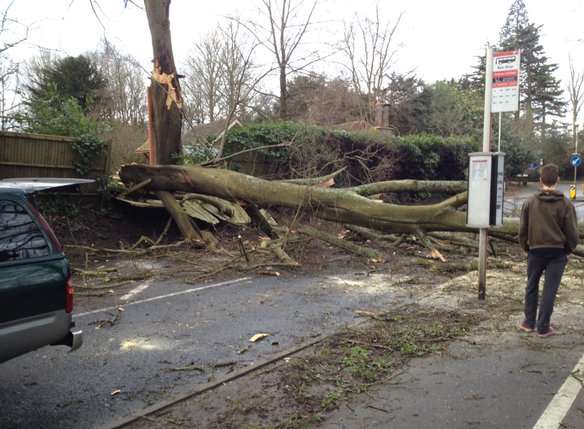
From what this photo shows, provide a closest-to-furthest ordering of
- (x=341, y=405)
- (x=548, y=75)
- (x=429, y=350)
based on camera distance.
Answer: (x=341, y=405)
(x=429, y=350)
(x=548, y=75)

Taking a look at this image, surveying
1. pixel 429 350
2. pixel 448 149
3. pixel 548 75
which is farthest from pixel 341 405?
pixel 548 75

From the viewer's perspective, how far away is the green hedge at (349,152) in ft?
48.8

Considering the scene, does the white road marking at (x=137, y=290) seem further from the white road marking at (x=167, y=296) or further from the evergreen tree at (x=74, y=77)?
the evergreen tree at (x=74, y=77)

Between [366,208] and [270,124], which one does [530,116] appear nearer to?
[270,124]

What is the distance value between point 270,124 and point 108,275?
946 cm

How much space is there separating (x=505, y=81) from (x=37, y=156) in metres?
9.62

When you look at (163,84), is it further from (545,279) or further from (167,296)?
(545,279)

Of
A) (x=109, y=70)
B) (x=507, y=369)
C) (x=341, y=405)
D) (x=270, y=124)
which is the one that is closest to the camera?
(x=341, y=405)

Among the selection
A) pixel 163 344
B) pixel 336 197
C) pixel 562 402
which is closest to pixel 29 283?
pixel 163 344

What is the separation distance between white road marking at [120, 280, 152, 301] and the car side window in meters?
3.54

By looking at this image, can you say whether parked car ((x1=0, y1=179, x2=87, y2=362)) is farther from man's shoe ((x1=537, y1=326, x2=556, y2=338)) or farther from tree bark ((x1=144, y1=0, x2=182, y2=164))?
tree bark ((x1=144, y1=0, x2=182, y2=164))

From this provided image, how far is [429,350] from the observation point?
471cm

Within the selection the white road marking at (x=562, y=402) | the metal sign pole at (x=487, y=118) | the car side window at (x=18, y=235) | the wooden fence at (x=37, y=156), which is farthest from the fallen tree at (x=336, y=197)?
the car side window at (x=18, y=235)

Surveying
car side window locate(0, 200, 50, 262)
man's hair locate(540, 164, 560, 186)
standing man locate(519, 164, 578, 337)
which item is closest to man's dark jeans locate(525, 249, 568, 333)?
→ standing man locate(519, 164, 578, 337)
